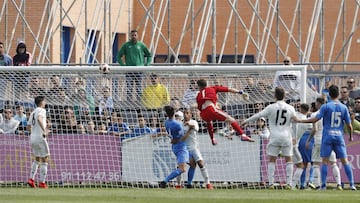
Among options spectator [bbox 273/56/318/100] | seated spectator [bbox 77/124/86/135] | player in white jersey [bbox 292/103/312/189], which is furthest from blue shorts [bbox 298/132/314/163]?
seated spectator [bbox 77/124/86/135]

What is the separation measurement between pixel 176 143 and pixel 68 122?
227 centimetres

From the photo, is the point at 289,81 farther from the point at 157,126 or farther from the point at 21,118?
the point at 21,118

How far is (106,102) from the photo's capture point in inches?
964

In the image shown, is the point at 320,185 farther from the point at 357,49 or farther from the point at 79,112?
the point at 357,49

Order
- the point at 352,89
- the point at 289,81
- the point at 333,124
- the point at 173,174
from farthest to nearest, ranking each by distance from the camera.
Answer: the point at 352,89
the point at 289,81
the point at 173,174
the point at 333,124

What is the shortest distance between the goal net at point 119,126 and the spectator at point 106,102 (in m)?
0.02

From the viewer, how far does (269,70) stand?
2342 cm

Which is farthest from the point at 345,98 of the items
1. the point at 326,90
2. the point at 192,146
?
the point at 192,146

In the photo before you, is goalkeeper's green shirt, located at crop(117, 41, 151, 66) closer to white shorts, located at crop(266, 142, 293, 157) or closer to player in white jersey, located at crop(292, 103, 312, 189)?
player in white jersey, located at crop(292, 103, 312, 189)

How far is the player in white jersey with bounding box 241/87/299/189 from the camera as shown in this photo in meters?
22.4

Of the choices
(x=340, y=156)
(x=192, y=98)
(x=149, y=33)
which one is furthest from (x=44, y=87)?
(x=149, y=33)

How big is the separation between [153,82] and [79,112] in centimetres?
163

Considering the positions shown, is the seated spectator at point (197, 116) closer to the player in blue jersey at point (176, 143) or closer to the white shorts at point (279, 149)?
the player in blue jersey at point (176, 143)

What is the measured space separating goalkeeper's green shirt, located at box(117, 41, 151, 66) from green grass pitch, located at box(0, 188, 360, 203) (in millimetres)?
6036
